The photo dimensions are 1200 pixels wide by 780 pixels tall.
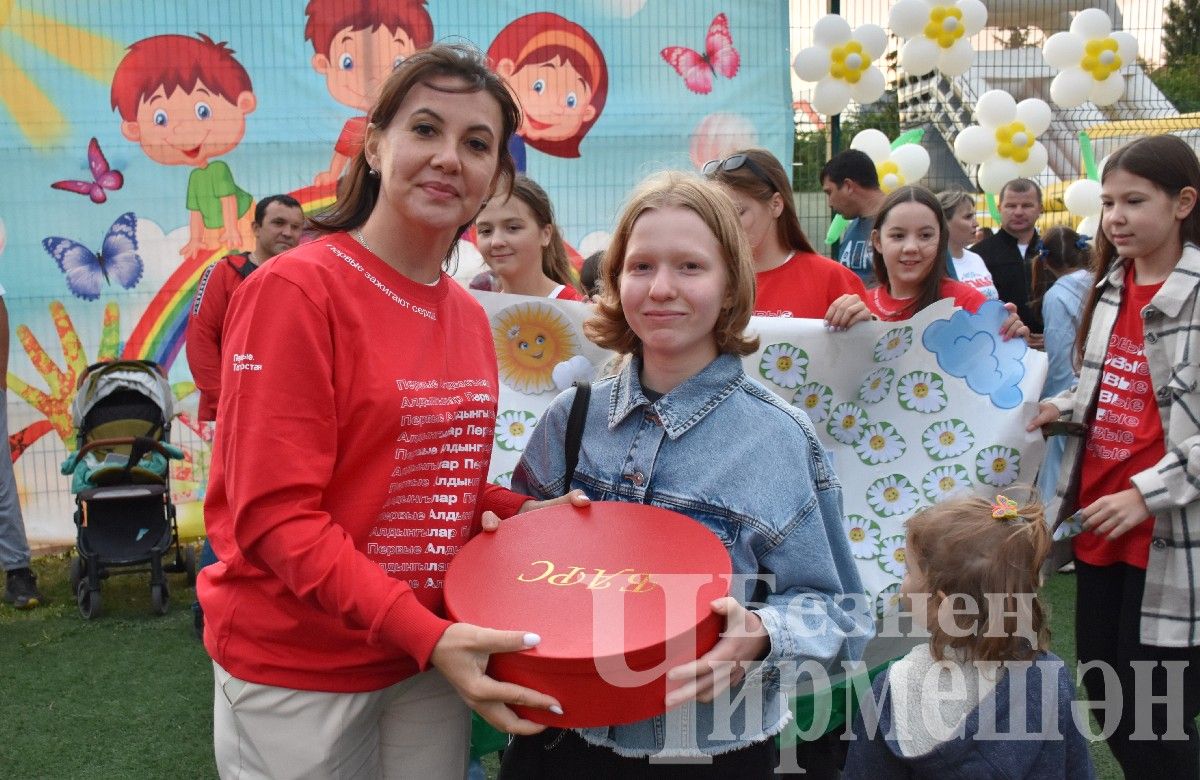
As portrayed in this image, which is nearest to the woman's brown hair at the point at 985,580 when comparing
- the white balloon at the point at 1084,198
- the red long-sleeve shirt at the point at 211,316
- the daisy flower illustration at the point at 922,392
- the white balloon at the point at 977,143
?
the daisy flower illustration at the point at 922,392

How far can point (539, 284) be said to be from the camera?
11.3 feet

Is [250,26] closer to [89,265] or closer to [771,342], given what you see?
[89,265]

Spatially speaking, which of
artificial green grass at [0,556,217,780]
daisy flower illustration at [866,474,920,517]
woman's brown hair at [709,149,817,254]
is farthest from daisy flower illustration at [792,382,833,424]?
artificial green grass at [0,556,217,780]

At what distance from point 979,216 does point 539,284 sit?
7179 millimetres

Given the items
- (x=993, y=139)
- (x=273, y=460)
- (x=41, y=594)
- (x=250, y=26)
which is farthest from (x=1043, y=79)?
(x=273, y=460)

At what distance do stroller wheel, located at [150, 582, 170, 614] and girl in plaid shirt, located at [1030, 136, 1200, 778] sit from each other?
4019mm

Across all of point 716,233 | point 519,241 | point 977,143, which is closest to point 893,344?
point 519,241

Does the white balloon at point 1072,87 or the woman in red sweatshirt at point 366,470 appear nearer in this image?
the woman in red sweatshirt at point 366,470

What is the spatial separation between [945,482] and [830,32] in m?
4.69

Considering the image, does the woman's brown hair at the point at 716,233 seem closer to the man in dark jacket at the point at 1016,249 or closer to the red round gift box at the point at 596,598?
the red round gift box at the point at 596,598

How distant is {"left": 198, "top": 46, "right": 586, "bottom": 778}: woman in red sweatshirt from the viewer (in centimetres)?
142

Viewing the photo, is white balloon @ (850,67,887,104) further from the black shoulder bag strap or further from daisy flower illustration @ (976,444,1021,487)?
the black shoulder bag strap

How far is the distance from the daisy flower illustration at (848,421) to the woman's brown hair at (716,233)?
1200 mm

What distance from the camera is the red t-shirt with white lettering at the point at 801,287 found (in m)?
3.21
